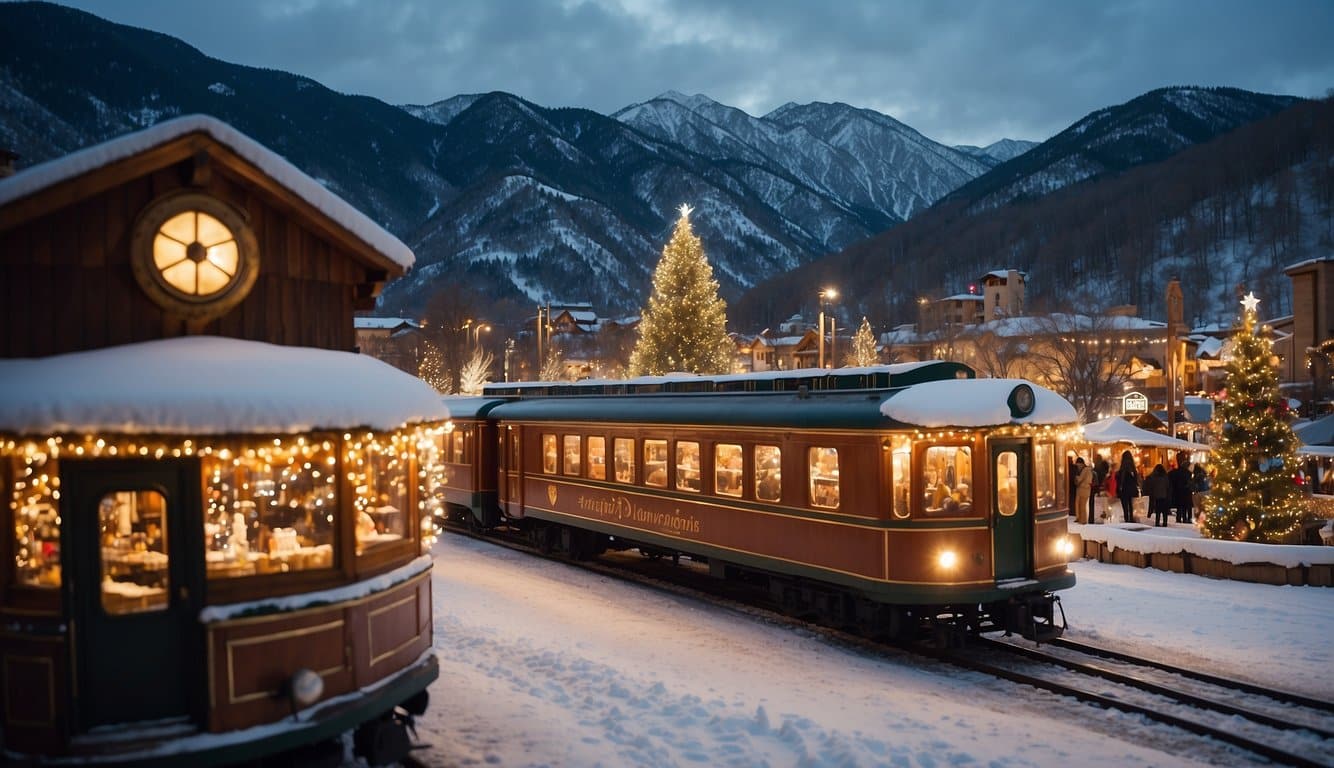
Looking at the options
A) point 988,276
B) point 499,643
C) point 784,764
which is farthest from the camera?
point 988,276

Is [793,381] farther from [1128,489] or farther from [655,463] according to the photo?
[1128,489]

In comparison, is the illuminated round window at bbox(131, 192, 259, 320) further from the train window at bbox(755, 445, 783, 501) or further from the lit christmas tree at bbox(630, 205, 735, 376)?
the lit christmas tree at bbox(630, 205, 735, 376)

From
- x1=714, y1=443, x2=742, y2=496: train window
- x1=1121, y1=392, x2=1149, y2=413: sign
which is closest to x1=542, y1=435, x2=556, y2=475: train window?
x1=714, y1=443, x2=742, y2=496: train window

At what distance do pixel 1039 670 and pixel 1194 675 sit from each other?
1.72m

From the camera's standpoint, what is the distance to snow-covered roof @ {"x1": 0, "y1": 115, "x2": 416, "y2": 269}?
710cm

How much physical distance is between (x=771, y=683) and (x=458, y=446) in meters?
13.9

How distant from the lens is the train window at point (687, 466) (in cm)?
1583

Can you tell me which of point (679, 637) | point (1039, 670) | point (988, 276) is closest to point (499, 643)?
point (679, 637)

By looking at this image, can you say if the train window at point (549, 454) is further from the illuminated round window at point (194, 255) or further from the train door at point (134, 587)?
the train door at point (134, 587)

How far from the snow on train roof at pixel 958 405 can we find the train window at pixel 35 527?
9027 millimetres

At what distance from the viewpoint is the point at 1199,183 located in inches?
5684

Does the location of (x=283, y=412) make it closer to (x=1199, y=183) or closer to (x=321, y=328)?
(x=321, y=328)

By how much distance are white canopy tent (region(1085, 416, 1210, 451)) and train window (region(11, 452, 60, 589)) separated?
27287 millimetres

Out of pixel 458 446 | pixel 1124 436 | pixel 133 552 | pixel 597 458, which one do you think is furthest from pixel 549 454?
pixel 1124 436
